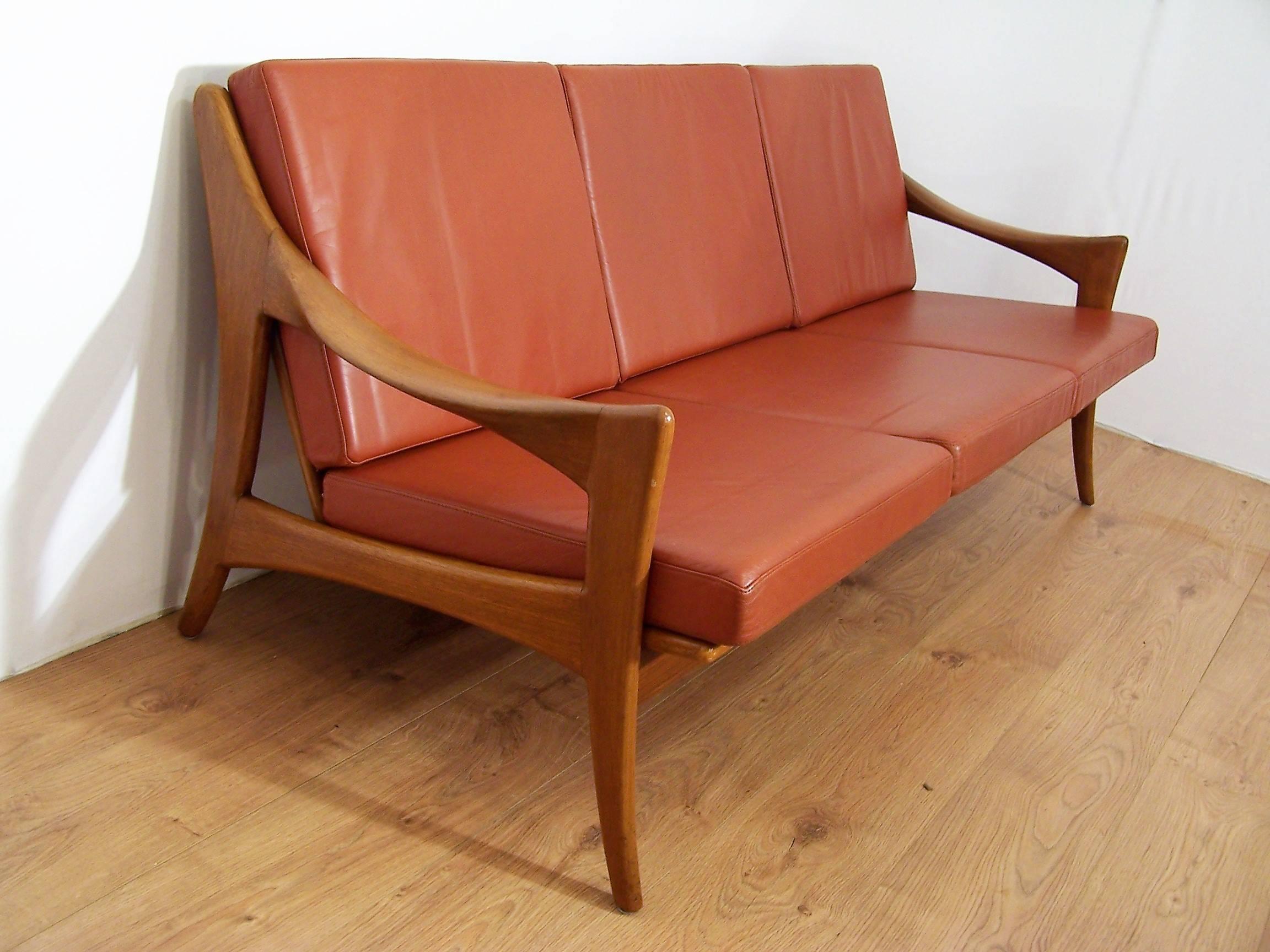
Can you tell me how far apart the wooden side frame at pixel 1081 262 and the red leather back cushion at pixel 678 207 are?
62 cm

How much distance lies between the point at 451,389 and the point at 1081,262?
1814 mm

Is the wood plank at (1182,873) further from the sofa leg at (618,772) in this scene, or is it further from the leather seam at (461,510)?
the leather seam at (461,510)

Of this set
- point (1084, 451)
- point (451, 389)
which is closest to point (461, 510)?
point (451, 389)

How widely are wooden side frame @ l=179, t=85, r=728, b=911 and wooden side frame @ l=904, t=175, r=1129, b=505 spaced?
4.91ft

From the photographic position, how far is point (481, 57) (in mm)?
2174

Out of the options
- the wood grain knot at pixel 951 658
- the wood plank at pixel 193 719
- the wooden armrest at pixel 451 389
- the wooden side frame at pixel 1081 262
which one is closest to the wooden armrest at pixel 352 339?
the wooden armrest at pixel 451 389

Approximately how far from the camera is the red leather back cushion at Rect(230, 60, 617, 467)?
5.20 feet

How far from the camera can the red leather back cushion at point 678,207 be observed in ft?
6.72

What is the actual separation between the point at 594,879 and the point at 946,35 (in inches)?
108

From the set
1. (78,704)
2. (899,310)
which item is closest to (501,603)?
(78,704)

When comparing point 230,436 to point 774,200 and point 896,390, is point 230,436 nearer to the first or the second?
point 896,390

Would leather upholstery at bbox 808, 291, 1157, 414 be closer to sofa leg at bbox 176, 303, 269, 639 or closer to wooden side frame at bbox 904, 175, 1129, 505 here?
wooden side frame at bbox 904, 175, 1129, 505

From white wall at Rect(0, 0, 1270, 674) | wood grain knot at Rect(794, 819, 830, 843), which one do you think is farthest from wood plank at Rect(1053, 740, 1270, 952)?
white wall at Rect(0, 0, 1270, 674)

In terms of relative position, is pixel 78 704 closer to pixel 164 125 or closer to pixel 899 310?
pixel 164 125
